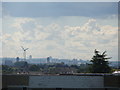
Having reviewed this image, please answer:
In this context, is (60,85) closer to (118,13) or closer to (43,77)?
(43,77)

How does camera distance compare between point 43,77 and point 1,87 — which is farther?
point 43,77

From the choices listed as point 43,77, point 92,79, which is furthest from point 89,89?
point 43,77

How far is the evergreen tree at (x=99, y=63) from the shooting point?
19413 mm

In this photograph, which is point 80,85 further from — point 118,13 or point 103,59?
point 103,59

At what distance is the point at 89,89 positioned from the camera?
25.7ft

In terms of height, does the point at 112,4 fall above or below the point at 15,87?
above

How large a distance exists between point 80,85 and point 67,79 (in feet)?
1.72

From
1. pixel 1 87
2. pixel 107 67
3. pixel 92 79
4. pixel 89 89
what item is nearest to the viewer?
pixel 1 87

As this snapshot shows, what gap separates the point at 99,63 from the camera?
2038 cm

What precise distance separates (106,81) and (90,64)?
12.2 m

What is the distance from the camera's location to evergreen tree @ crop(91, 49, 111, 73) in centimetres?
1941

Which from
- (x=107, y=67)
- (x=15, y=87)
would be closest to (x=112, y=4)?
(x=15, y=87)

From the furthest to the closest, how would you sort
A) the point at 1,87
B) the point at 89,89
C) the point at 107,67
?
the point at 107,67 → the point at 89,89 → the point at 1,87

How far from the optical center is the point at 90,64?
67.0 ft
